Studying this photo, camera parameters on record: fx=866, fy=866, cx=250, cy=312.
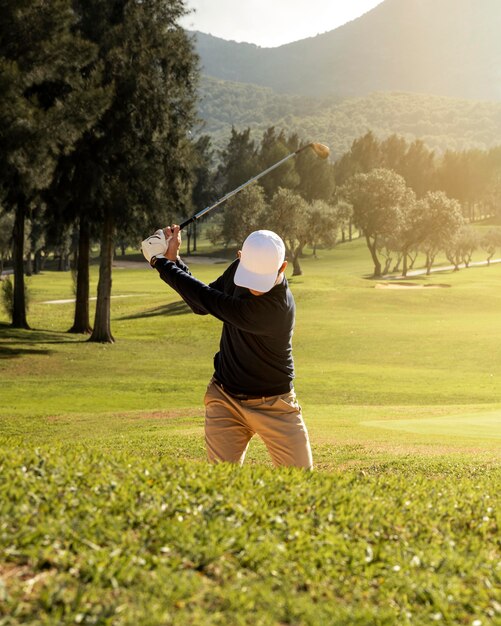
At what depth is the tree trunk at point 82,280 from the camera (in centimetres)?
4164

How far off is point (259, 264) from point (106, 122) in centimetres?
3141

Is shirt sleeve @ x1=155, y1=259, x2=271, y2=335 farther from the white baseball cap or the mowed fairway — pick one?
the mowed fairway

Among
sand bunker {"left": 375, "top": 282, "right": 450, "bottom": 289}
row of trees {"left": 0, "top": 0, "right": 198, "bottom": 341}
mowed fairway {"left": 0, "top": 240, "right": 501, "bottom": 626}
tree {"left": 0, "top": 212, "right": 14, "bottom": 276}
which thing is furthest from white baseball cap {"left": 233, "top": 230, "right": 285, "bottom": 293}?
tree {"left": 0, "top": 212, "right": 14, "bottom": 276}

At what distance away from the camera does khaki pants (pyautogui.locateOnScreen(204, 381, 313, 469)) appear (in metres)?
8.28

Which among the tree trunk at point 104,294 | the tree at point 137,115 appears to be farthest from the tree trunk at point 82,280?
the tree at point 137,115

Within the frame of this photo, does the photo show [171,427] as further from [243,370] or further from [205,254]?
[205,254]

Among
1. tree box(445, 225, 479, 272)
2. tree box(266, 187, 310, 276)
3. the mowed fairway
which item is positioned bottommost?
the mowed fairway

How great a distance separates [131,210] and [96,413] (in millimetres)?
17710

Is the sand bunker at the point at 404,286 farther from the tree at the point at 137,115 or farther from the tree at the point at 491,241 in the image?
the tree at the point at 491,241

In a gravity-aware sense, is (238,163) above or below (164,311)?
above

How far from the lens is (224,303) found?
772 centimetres

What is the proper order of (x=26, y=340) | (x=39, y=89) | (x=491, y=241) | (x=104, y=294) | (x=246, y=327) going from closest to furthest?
(x=246, y=327) → (x=39, y=89) → (x=26, y=340) → (x=104, y=294) → (x=491, y=241)

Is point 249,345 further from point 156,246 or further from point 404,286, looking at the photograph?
point 404,286

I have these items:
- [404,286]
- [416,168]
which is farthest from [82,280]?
[416,168]
